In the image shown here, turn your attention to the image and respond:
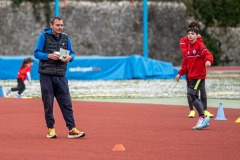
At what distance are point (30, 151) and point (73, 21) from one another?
1824 inches

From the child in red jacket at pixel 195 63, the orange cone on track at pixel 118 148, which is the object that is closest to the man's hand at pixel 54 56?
the orange cone on track at pixel 118 148

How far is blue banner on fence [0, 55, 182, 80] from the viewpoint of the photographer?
A: 124 feet

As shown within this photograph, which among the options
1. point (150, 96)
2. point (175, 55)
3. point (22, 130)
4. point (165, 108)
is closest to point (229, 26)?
point (175, 55)

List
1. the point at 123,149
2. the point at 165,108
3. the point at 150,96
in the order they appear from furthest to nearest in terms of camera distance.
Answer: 1. the point at 150,96
2. the point at 165,108
3. the point at 123,149

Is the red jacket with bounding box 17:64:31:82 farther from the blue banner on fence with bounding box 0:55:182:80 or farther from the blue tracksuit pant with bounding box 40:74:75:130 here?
the blue tracksuit pant with bounding box 40:74:75:130

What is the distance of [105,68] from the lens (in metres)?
38.6

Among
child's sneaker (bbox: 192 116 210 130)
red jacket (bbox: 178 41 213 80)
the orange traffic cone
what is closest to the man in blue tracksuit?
the orange traffic cone

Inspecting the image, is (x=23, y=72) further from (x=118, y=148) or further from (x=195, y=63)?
(x=118, y=148)

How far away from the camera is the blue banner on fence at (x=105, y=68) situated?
3774 centimetres

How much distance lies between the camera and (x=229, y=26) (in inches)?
2459

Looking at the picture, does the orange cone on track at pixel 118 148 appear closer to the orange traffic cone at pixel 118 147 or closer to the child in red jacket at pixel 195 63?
the orange traffic cone at pixel 118 147

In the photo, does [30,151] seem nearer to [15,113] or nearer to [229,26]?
[15,113]

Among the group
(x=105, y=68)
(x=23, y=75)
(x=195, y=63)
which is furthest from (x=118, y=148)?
(x=105, y=68)

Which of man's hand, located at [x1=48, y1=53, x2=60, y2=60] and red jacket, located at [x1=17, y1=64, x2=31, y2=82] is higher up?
man's hand, located at [x1=48, y1=53, x2=60, y2=60]
